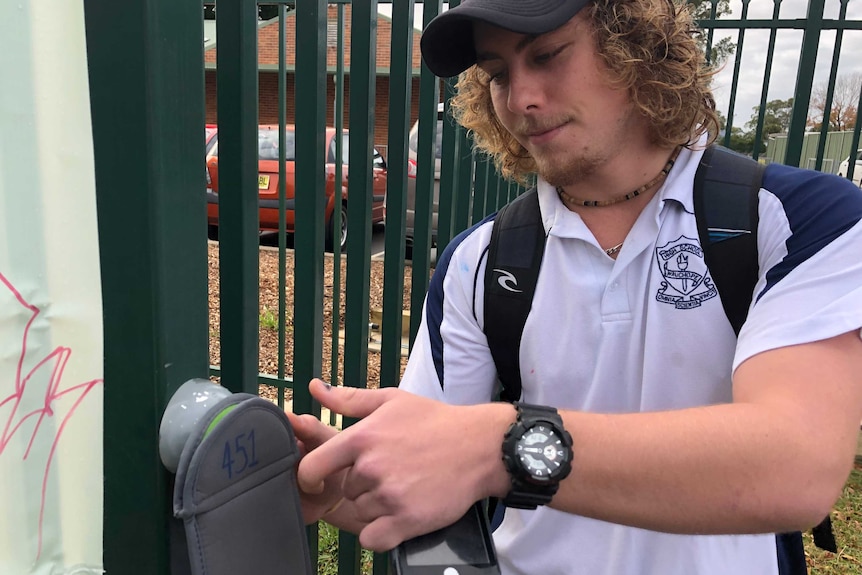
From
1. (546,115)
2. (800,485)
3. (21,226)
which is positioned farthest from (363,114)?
(800,485)

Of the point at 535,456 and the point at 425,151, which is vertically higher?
the point at 425,151

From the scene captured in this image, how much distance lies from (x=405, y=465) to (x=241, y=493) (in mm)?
221

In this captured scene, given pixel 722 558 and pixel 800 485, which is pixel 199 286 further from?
pixel 722 558

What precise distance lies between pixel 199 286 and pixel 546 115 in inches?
39.1

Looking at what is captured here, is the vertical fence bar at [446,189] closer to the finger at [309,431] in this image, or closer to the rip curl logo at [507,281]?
the rip curl logo at [507,281]

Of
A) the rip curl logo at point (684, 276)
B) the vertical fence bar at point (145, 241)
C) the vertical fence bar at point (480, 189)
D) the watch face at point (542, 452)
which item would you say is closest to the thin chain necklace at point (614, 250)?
the rip curl logo at point (684, 276)

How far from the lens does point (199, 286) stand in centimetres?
98

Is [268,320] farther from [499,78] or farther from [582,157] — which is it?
[582,157]

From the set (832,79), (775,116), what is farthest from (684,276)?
(775,116)

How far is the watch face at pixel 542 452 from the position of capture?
94 cm

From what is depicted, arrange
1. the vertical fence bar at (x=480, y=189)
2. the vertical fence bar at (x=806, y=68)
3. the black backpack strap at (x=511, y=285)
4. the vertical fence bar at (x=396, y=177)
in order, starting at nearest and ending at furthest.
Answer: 1. the black backpack strap at (x=511, y=285)
2. the vertical fence bar at (x=396, y=177)
3. the vertical fence bar at (x=480, y=189)
4. the vertical fence bar at (x=806, y=68)

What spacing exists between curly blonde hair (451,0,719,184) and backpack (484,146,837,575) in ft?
0.47

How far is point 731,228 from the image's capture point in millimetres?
1435

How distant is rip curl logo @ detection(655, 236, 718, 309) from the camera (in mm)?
1454
